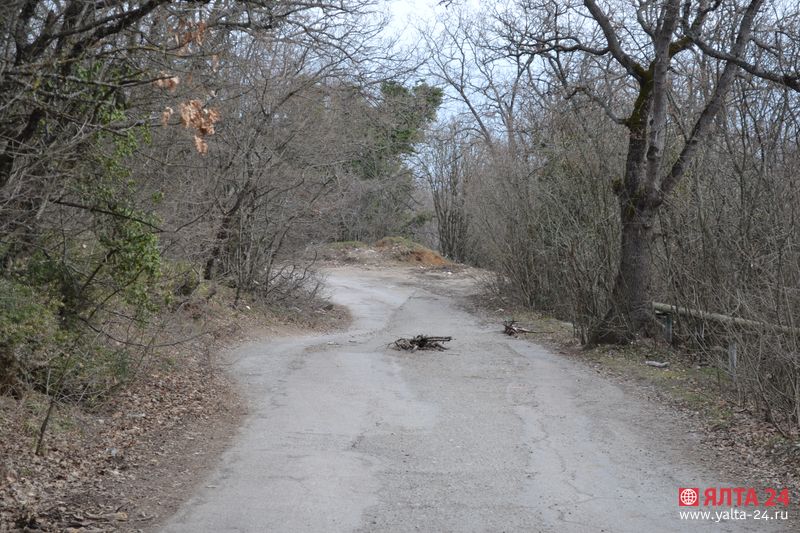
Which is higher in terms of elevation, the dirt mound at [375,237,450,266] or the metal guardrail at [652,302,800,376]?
the metal guardrail at [652,302,800,376]

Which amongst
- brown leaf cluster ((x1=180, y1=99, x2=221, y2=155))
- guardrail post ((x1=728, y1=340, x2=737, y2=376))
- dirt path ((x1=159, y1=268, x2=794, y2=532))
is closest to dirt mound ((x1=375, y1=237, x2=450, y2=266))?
dirt path ((x1=159, y1=268, x2=794, y2=532))

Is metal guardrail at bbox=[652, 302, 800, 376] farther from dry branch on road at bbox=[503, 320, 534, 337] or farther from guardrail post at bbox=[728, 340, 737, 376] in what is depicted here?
dry branch on road at bbox=[503, 320, 534, 337]

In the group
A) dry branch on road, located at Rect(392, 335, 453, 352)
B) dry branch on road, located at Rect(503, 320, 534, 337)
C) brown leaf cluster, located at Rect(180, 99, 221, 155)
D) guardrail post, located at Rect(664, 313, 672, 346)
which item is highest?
brown leaf cluster, located at Rect(180, 99, 221, 155)

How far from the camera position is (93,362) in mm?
9523

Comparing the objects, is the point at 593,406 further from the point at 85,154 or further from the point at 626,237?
the point at 85,154

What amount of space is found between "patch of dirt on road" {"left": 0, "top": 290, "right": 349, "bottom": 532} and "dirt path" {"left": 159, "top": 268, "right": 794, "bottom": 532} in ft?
1.08

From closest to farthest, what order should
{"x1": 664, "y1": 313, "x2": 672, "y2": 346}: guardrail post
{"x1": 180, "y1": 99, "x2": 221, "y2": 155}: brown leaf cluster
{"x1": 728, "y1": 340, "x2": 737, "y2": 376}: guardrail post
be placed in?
{"x1": 180, "y1": 99, "x2": 221, "y2": 155}: brown leaf cluster, {"x1": 728, "y1": 340, "x2": 737, "y2": 376}: guardrail post, {"x1": 664, "y1": 313, "x2": 672, "y2": 346}: guardrail post

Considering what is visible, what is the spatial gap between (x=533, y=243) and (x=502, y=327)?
3.52m

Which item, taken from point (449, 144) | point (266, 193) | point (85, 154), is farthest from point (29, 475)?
point (449, 144)

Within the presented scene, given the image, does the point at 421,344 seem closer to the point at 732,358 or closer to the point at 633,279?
the point at 633,279

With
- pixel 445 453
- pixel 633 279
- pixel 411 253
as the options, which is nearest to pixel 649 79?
pixel 633 279
